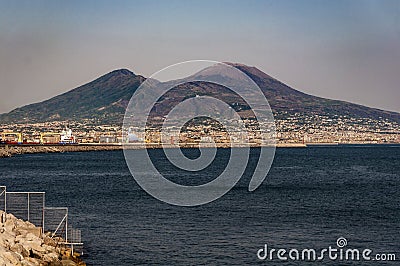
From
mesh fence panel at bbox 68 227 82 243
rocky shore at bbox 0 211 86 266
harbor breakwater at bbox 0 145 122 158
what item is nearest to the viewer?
rocky shore at bbox 0 211 86 266

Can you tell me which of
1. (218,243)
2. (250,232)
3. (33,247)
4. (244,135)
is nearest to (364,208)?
(250,232)

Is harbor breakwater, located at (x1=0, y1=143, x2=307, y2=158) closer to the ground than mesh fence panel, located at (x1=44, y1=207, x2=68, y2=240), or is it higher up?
higher up

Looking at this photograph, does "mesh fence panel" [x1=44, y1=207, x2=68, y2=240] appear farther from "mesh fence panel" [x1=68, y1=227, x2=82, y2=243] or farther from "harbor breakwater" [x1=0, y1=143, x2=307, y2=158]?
"harbor breakwater" [x1=0, y1=143, x2=307, y2=158]

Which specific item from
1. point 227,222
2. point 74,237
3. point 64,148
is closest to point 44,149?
point 64,148

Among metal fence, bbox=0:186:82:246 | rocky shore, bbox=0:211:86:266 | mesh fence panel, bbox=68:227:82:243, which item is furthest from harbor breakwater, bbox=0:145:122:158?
rocky shore, bbox=0:211:86:266

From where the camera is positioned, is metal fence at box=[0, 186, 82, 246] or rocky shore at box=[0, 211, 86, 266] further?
metal fence at box=[0, 186, 82, 246]

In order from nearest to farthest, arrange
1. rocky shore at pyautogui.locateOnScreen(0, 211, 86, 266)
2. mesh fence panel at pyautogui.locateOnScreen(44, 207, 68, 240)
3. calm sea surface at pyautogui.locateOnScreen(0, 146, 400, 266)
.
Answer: rocky shore at pyautogui.locateOnScreen(0, 211, 86, 266) < calm sea surface at pyautogui.locateOnScreen(0, 146, 400, 266) < mesh fence panel at pyautogui.locateOnScreen(44, 207, 68, 240)

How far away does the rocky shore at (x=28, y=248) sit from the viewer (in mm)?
18625

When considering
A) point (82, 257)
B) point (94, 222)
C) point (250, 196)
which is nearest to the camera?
point (82, 257)

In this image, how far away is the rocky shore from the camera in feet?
61.1

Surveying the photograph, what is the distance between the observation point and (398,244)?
85.3ft

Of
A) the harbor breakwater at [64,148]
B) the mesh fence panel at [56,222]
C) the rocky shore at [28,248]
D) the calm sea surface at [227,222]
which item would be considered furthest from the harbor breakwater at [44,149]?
the rocky shore at [28,248]

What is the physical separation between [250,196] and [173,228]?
15.8m

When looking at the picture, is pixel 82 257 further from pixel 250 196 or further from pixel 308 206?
pixel 250 196
